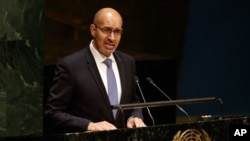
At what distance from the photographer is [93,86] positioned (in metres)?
3.55

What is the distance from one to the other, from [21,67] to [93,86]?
0.71m

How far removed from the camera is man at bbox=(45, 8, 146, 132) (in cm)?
346

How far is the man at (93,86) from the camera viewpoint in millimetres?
3457

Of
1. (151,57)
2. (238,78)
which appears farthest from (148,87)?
(238,78)

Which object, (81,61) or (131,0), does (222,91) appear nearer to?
(131,0)

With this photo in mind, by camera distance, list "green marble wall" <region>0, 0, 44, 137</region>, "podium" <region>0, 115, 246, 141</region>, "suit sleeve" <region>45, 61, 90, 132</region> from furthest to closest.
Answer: "green marble wall" <region>0, 0, 44, 137</region> < "suit sleeve" <region>45, 61, 90, 132</region> < "podium" <region>0, 115, 246, 141</region>

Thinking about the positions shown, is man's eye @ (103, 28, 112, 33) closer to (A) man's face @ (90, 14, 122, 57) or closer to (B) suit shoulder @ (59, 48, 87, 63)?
(A) man's face @ (90, 14, 122, 57)

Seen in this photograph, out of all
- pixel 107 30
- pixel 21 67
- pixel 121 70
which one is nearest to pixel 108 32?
pixel 107 30

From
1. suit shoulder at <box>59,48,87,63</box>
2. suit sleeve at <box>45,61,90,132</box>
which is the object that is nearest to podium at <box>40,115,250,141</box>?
suit sleeve at <box>45,61,90,132</box>

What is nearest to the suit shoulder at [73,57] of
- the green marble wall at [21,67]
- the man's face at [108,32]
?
the man's face at [108,32]

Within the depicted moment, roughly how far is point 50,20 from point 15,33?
1.05 meters

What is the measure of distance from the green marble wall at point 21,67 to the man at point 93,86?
20.8 inches

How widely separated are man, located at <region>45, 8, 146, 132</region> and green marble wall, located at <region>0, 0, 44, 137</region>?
0.53 meters

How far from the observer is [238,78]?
5.88 metres
